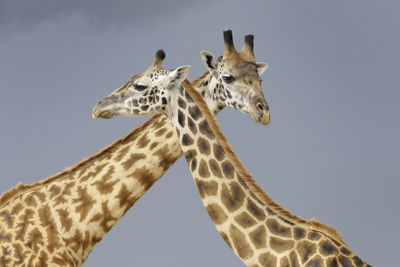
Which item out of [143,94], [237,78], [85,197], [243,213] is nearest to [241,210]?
[243,213]

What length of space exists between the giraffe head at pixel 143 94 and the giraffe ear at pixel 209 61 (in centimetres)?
97

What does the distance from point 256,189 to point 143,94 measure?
2.08 metres

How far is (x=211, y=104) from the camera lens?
34.3 ft

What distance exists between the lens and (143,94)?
9242 mm

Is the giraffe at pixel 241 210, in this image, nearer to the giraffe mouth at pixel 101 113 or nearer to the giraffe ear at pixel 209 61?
the giraffe mouth at pixel 101 113

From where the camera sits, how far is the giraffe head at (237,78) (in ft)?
31.8

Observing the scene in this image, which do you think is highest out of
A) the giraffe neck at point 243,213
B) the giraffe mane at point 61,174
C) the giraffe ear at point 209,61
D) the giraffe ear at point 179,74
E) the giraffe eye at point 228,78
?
the giraffe ear at point 209,61

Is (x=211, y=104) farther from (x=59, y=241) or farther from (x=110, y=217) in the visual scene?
(x=59, y=241)

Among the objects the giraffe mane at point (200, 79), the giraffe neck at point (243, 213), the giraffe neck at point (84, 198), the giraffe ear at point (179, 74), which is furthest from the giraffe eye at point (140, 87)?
the giraffe mane at point (200, 79)

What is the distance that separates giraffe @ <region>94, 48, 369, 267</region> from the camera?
7.59m

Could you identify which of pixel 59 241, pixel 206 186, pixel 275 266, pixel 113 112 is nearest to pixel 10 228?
pixel 59 241

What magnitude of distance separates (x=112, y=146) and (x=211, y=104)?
1.53 meters

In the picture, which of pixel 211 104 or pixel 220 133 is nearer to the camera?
pixel 220 133

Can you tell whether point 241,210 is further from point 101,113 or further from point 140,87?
point 101,113
